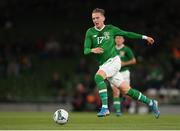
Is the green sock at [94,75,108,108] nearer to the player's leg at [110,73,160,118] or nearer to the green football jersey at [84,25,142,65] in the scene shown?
the green football jersey at [84,25,142,65]

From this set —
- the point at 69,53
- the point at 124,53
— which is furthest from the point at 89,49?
the point at 69,53

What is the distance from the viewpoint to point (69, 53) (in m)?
31.9

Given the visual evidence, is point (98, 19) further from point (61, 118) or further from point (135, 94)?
point (61, 118)

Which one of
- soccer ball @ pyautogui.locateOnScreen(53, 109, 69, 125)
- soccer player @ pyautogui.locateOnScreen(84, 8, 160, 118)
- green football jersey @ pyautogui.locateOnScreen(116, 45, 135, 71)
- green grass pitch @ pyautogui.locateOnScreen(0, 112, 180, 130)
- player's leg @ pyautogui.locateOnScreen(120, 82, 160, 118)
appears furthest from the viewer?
green football jersey @ pyautogui.locateOnScreen(116, 45, 135, 71)

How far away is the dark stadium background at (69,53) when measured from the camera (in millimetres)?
27562

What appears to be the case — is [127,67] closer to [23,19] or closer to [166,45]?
[166,45]

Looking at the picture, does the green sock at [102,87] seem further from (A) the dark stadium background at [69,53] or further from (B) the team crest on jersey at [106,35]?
(A) the dark stadium background at [69,53]

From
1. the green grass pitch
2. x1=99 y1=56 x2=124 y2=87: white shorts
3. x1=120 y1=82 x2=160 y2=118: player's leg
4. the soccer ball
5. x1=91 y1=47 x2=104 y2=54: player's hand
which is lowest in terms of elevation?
the green grass pitch

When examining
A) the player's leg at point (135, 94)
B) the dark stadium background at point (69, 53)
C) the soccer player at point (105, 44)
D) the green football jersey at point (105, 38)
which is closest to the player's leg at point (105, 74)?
the soccer player at point (105, 44)

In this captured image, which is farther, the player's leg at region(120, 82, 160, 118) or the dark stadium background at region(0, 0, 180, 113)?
the dark stadium background at region(0, 0, 180, 113)

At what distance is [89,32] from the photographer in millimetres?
15711

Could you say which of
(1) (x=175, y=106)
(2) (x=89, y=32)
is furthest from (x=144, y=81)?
(2) (x=89, y=32)

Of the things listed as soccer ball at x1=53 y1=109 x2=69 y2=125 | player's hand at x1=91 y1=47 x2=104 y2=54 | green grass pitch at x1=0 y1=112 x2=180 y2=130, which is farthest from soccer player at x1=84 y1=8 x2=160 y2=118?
soccer ball at x1=53 y1=109 x2=69 y2=125

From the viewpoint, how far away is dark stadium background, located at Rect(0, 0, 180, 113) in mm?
27562
